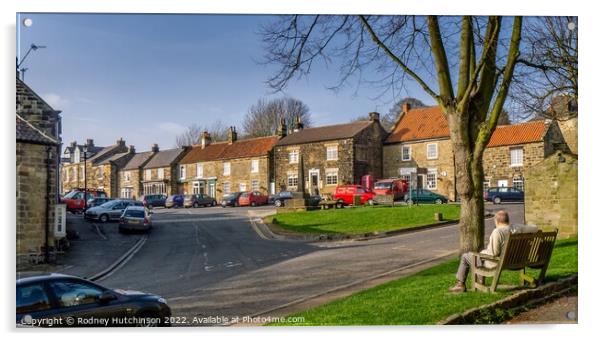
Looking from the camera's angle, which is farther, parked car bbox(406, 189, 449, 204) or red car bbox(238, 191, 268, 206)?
red car bbox(238, 191, 268, 206)

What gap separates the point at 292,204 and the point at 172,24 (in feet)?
15.8

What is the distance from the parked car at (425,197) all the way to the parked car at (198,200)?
3.10 metres

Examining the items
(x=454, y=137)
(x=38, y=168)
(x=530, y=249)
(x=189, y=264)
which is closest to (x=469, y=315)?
(x=530, y=249)

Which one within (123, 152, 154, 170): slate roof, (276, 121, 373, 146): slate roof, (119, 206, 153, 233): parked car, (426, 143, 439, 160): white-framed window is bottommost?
(119, 206, 153, 233): parked car

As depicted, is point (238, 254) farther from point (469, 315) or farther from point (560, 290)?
point (560, 290)

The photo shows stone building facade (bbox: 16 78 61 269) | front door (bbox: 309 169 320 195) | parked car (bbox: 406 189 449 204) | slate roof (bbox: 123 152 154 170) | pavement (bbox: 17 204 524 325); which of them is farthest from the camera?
front door (bbox: 309 169 320 195)

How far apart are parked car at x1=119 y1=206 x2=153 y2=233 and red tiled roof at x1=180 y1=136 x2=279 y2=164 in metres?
0.97

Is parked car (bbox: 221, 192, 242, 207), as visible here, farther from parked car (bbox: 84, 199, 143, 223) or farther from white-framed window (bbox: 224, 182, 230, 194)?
parked car (bbox: 84, 199, 143, 223)

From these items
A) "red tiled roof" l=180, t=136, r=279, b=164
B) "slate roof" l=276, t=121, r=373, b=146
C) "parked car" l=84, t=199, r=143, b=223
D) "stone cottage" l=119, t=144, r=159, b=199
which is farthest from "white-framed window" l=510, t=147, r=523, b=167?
→ "parked car" l=84, t=199, r=143, b=223

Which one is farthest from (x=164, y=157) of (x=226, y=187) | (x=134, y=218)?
(x=226, y=187)

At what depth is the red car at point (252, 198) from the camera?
8724mm

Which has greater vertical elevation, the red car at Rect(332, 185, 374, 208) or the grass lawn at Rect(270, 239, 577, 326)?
the red car at Rect(332, 185, 374, 208)

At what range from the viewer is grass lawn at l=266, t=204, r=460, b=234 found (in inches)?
333

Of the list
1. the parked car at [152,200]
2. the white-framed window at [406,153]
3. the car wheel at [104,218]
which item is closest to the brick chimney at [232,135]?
the parked car at [152,200]
